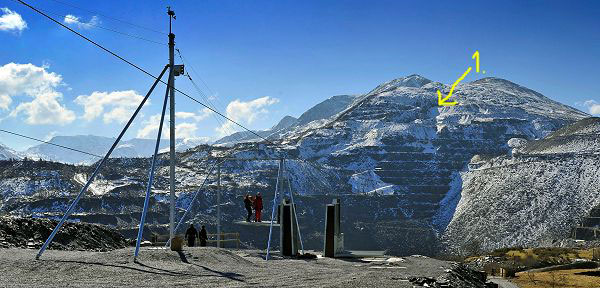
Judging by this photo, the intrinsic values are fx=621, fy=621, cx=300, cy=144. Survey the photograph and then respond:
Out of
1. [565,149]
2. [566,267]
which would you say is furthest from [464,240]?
[566,267]

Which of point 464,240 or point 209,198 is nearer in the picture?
point 464,240

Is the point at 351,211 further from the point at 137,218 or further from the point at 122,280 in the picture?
the point at 122,280

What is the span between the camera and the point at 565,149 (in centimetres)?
18925

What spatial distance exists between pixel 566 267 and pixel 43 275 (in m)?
38.9

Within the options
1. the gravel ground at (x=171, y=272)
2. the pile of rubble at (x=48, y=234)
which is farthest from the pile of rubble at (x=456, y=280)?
the pile of rubble at (x=48, y=234)

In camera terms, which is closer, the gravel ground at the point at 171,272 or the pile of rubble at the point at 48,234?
the gravel ground at the point at 171,272

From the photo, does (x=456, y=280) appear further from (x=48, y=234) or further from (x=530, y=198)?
(x=530, y=198)

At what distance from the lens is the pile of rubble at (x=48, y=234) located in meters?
29.5

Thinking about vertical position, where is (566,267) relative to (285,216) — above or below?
below

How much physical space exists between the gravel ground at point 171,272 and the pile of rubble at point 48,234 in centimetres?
440

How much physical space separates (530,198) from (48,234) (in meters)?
148

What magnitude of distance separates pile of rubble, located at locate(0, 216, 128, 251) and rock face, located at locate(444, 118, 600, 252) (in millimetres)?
113853

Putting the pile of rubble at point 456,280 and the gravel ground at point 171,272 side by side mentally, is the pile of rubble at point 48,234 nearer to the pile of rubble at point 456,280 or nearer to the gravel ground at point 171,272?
the gravel ground at point 171,272

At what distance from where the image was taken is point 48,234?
3195 cm
